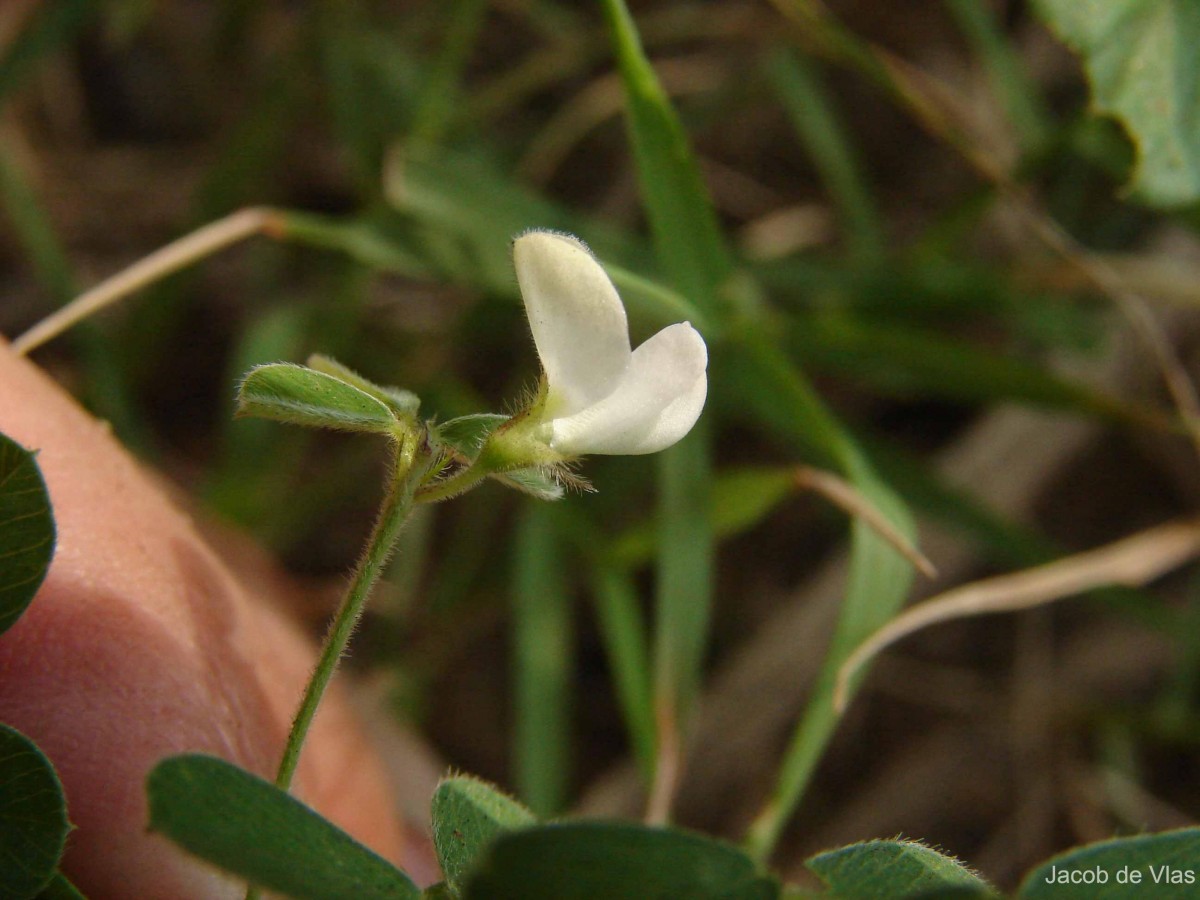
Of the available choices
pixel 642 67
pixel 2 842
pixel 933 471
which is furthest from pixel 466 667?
pixel 2 842

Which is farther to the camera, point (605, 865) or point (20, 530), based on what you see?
point (20, 530)

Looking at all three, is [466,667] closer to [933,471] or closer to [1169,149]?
[933,471]

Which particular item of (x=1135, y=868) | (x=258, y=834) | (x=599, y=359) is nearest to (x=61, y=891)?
(x=258, y=834)

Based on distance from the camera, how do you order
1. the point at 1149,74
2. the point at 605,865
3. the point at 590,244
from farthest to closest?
the point at 590,244 → the point at 1149,74 → the point at 605,865

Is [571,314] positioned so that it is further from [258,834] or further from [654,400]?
[258,834]

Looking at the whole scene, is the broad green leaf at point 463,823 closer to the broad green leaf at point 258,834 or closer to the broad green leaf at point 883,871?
the broad green leaf at point 258,834

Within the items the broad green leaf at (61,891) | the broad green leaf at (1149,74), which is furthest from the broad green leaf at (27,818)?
the broad green leaf at (1149,74)
